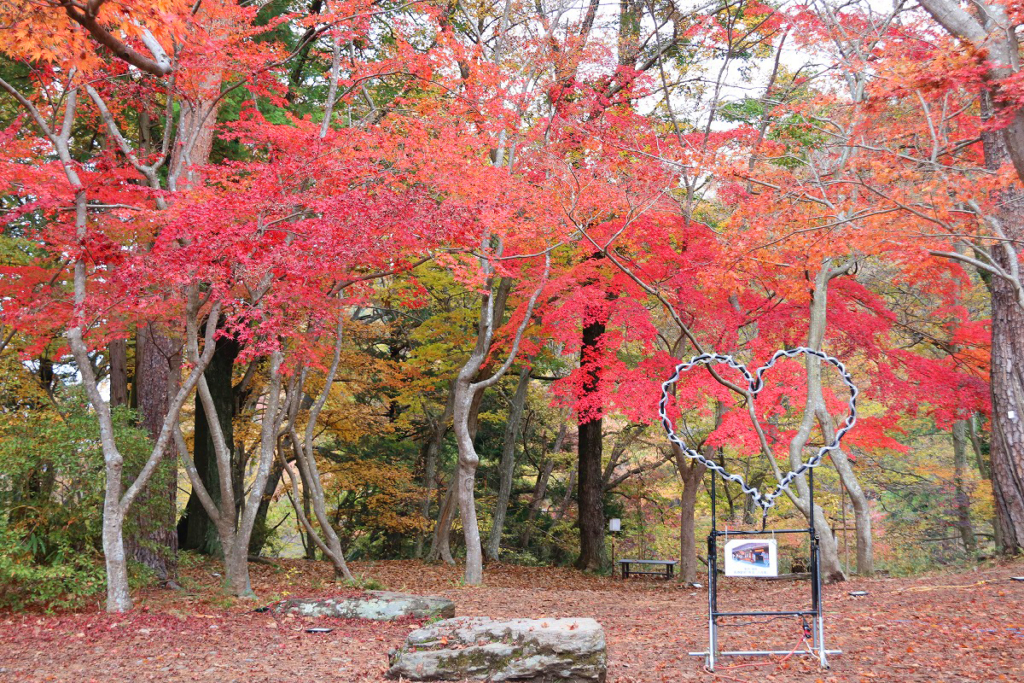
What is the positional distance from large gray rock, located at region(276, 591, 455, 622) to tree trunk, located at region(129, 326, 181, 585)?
8.11 ft

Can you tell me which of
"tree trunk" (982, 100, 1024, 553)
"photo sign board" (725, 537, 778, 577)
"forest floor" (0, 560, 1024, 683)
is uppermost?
"tree trunk" (982, 100, 1024, 553)

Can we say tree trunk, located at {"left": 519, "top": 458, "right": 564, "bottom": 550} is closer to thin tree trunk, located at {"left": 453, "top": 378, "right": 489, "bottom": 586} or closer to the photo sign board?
thin tree trunk, located at {"left": 453, "top": 378, "right": 489, "bottom": 586}

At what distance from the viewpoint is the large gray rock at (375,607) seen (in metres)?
7.97

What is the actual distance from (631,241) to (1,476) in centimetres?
894

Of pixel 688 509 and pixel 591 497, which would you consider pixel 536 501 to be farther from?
pixel 688 509

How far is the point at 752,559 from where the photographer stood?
17.2 ft

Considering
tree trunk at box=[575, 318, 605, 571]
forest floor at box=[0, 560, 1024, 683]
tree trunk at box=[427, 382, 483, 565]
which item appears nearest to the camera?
forest floor at box=[0, 560, 1024, 683]

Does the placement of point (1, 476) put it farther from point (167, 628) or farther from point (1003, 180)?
point (1003, 180)

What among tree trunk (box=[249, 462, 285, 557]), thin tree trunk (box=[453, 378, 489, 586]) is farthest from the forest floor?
tree trunk (box=[249, 462, 285, 557])

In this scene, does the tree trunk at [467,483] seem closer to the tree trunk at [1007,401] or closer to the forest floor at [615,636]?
the forest floor at [615,636]

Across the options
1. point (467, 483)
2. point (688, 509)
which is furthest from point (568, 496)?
point (467, 483)

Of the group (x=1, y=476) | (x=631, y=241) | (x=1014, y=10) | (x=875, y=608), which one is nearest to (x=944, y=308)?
(x=631, y=241)

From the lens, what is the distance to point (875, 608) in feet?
24.2

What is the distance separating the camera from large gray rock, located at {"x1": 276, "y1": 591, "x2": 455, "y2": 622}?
7969 millimetres
